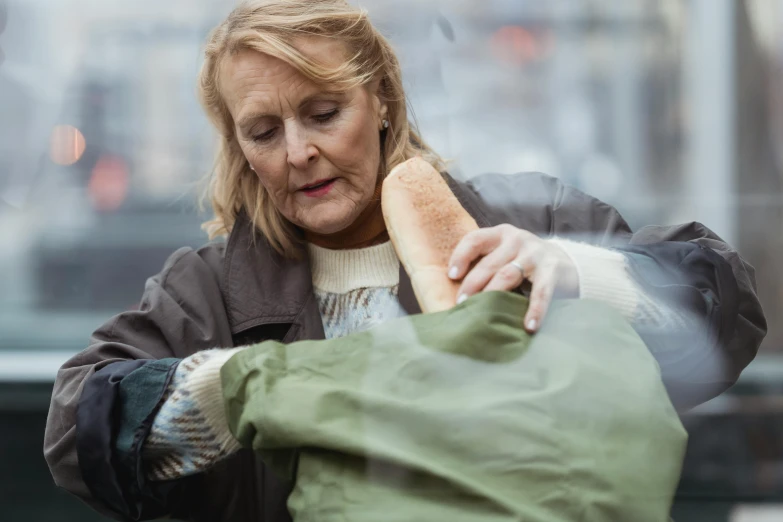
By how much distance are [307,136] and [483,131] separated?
28.8 inches

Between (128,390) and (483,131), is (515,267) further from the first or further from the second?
(483,131)

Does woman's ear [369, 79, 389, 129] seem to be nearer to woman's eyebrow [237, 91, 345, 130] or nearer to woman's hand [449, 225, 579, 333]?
woman's eyebrow [237, 91, 345, 130]

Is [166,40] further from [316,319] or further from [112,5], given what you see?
[316,319]

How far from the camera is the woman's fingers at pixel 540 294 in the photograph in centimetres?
116

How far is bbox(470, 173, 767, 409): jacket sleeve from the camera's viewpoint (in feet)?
4.20

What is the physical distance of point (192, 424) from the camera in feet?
4.22

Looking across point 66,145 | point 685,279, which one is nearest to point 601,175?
point 685,279

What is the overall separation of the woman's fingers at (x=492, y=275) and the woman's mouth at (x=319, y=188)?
1.19 feet

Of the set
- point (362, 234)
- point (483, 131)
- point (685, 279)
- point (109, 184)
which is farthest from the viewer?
point (109, 184)

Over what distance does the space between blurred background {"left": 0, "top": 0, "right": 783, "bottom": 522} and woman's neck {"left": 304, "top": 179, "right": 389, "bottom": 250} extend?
0.31 metres

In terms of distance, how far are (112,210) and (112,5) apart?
584mm

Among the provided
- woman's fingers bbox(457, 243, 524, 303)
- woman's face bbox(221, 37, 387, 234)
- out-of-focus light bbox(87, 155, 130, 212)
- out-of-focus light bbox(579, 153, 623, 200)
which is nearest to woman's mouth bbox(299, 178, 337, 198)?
woman's face bbox(221, 37, 387, 234)

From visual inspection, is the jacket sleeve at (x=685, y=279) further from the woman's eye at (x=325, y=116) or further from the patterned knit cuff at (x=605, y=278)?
the woman's eye at (x=325, y=116)

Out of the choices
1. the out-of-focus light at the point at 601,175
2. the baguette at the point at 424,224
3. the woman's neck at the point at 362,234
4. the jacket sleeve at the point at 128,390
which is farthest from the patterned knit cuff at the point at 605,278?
the out-of-focus light at the point at 601,175
